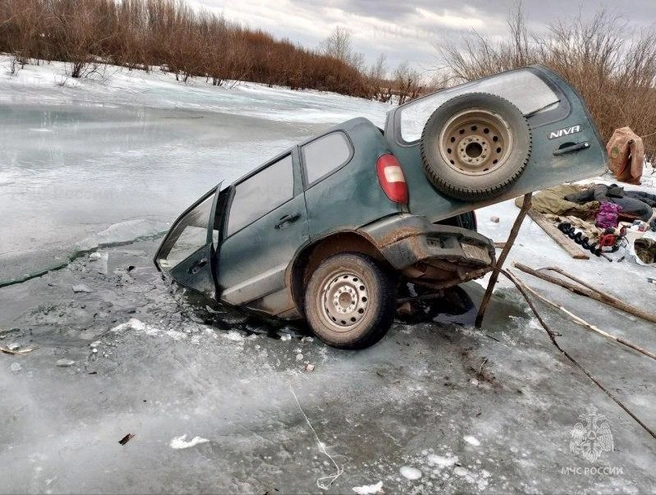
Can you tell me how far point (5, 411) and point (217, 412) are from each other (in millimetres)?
1091

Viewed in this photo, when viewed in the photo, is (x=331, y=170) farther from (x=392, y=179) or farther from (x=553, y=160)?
(x=553, y=160)

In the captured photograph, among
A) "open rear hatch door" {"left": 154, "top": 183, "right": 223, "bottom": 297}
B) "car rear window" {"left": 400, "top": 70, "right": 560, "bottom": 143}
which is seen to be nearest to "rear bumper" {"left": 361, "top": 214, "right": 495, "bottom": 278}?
"car rear window" {"left": 400, "top": 70, "right": 560, "bottom": 143}

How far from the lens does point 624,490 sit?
8.34ft

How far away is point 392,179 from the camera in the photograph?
3.41 meters

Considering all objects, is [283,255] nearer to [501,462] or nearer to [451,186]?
[451,186]

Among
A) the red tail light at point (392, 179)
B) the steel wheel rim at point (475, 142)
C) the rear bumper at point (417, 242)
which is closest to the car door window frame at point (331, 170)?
the red tail light at point (392, 179)

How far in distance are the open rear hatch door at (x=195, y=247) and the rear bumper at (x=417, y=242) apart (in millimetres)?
1432

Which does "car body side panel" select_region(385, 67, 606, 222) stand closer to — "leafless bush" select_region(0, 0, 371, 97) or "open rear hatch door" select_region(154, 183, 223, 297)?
"open rear hatch door" select_region(154, 183, 223, 297)

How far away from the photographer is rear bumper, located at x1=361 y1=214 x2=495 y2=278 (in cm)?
321

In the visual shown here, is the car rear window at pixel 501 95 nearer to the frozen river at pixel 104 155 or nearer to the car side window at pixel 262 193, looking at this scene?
the car side window at pixel 262 193

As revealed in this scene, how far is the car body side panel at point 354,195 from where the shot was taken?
3.41 metres

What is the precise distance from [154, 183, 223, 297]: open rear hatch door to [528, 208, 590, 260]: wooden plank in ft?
14.7

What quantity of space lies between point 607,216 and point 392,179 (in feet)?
17.9

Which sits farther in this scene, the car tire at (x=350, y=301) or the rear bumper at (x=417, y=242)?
the car tire at (x=350, y=301)
